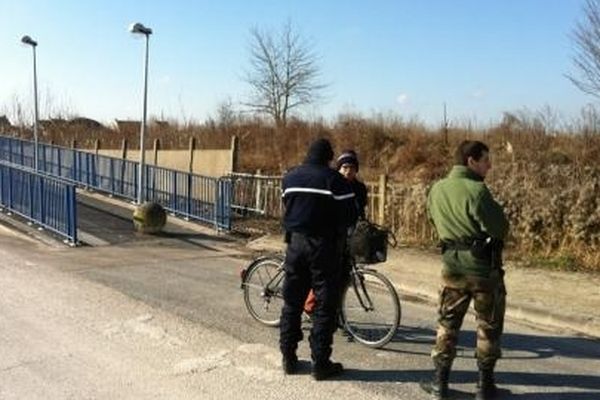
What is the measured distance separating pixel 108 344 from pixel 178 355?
779mm

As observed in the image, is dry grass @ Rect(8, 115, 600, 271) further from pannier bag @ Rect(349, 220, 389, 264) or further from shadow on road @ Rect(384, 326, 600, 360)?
pannier bag @ Rect(349, 220, 389, 264)

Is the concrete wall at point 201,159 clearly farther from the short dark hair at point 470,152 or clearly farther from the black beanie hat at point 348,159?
the short dark hair at point 470,152

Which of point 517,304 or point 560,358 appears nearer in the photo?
point 560,358

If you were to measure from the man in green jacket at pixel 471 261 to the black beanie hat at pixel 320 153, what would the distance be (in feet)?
3.28

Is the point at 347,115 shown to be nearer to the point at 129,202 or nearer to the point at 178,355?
the point at 129,202

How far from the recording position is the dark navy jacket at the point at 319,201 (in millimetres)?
6361

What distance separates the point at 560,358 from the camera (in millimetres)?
7281

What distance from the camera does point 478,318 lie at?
230 inches

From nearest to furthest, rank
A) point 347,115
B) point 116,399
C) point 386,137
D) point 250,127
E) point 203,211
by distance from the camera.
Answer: point 116,399, point 203,211, point 386,137, point 347,115, point 250,127

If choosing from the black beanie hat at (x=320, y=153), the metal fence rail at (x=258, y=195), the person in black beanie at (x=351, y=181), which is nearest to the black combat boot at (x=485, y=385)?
the person in black beanie at (x=351, y=181)

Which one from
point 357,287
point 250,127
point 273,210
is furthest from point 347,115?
point 357,287

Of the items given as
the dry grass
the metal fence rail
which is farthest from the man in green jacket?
the metal fence rail

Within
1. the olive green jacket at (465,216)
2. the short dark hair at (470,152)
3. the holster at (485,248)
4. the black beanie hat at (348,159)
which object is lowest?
the holster at (485,248)

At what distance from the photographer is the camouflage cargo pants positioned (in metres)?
5.79
